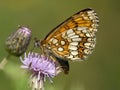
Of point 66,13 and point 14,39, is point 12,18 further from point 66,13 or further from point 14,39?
point 14,39

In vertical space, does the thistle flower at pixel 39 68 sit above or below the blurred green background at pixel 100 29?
below

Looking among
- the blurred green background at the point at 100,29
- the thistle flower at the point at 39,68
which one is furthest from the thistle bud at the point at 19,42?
the blurred green background at the point at 100,29

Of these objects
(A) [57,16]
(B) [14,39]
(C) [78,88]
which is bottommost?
(C) [78,88]

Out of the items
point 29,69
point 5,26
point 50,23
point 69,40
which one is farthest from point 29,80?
point 50,23

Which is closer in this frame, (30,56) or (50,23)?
(30,56)

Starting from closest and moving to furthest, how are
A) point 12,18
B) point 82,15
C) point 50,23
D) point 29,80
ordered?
point 29,80 → point 82,15 → point 12,18 → point 50,23

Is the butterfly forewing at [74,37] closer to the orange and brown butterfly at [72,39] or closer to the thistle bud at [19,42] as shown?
the orange and brown butterfly at [72,39]

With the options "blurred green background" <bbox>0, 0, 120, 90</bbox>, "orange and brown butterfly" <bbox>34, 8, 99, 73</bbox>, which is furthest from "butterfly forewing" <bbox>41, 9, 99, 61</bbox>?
"blurred green background" <bbox>0, 0, 120, 90</bbox>
